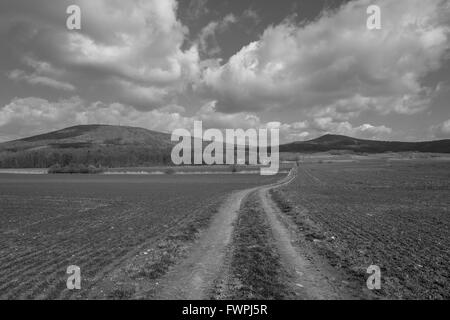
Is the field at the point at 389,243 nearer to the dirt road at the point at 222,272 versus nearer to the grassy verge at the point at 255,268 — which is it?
the dirt road at the point at 222,272

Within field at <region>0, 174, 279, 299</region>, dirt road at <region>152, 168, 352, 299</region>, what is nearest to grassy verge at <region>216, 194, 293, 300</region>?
dirt road at <region>152, 168, 352, 299</region>

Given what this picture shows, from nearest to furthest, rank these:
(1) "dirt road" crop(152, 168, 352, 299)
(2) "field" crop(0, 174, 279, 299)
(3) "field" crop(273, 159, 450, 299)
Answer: (1) "dirt road" crop(152, 168, 352, 299)
(3) "field" crop(273, 159, 450, 299)
(2) "field" crop(0, 174, 279, 299)

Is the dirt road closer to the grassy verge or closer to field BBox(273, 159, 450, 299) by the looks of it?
the grassy verge

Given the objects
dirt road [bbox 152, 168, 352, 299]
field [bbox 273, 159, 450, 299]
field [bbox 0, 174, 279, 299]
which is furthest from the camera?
field [bbox 0, 174, 279, 299]

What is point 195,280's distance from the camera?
10.7 m

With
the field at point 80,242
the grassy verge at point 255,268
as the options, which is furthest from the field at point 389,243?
the field at point 80,242

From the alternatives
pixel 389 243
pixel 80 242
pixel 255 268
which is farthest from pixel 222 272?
pixel 80 242

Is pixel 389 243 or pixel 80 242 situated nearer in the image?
pixel 389 243

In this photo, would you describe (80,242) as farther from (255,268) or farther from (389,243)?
(389,243)

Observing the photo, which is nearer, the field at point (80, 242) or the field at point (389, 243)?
the field at point (389, 243)
